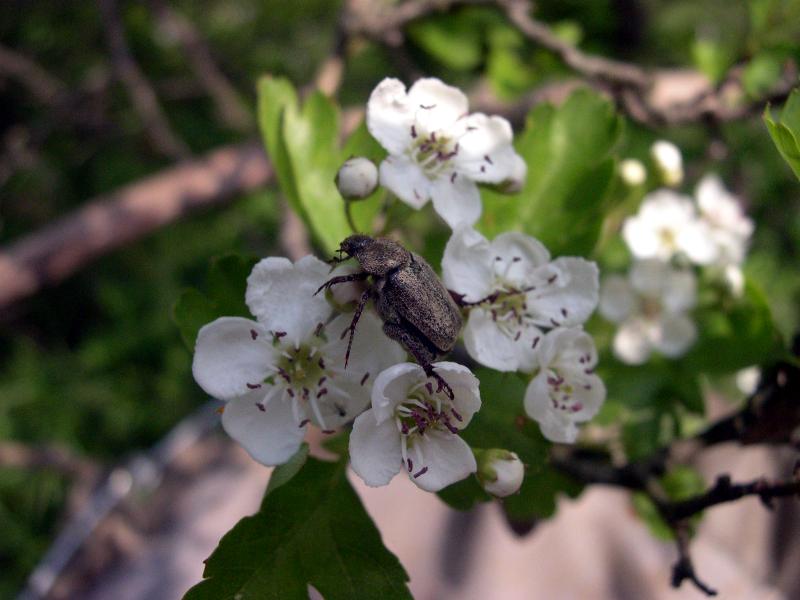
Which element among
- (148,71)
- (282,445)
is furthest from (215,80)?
(282,445)

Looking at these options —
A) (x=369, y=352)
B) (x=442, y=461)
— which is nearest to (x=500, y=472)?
(x=442, y=461)

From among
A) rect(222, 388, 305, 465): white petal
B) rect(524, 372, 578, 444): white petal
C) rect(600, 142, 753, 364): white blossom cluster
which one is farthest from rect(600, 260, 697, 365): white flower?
rect(222, 388, 305, 465): white petal

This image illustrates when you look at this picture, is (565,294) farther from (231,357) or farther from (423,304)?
(231,357)

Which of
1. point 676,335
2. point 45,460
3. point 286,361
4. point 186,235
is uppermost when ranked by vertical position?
point 286,361

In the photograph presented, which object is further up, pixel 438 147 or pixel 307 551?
pixel 438 147

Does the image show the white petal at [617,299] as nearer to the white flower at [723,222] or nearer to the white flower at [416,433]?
the white flower at [723,222]

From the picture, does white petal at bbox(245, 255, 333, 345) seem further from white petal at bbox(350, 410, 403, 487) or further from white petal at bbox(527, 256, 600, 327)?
white petal at bbox(527, 256, 600, 327)

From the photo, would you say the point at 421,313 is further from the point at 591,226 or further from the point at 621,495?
the point at 621,495
